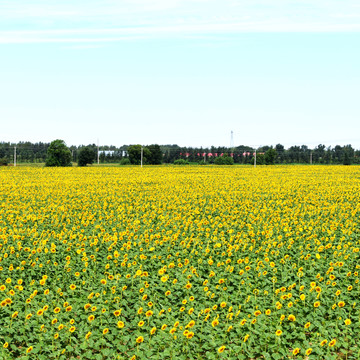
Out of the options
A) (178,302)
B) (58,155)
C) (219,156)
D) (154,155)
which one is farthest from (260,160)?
(178,302)

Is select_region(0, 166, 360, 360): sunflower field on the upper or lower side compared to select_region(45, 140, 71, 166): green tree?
lower

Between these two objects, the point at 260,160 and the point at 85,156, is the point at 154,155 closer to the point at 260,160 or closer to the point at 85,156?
the point at 85,156

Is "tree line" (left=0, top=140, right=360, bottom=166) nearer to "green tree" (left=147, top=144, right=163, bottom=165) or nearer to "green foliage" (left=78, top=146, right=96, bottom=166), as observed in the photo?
"green tree" (left=147, top=144, right=163, bottom=165)

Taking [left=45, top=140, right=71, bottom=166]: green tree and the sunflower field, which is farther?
[left=45, top=140, right=71, bottom=166]: green tree

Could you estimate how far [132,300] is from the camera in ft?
23.2

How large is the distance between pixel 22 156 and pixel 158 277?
12125cm

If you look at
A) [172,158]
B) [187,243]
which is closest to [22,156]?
[172,158]

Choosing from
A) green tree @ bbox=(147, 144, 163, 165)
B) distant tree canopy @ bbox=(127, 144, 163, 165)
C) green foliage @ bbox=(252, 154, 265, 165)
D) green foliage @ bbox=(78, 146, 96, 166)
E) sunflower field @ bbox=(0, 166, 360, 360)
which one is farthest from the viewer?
green foliage @ bbox=(252, 154, 265, 165)

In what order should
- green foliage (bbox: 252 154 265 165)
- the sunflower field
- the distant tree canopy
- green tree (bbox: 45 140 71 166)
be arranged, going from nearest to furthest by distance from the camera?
the sunflower field, green tree (bbox: 45 140 71 166), the distant tree canopy, green foliage (bbox: 252 154 265 165)

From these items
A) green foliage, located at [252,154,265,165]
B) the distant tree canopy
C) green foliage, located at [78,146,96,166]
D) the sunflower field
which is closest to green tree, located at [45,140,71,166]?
green foliage, located at [78,146,96,166]

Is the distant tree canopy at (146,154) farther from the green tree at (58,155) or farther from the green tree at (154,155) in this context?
the green tree at (58,155)

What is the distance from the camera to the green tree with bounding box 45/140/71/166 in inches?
3300

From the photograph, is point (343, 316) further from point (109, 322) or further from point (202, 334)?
point (109, 322)

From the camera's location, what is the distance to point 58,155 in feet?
278
